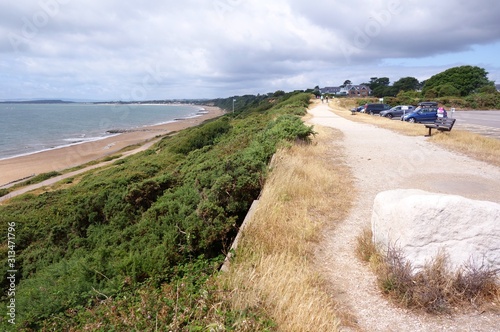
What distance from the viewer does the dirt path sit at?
3104 mm

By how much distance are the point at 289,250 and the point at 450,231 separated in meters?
1.85

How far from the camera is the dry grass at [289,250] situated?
2.95 meters

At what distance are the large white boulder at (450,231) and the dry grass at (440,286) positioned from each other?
85mm

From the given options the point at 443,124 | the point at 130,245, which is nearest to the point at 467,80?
the point at 443,124

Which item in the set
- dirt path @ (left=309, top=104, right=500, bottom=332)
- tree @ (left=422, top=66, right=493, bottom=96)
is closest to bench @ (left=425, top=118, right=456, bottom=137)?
dirt path @ (left=309, top=104, right=500, bottom=332)

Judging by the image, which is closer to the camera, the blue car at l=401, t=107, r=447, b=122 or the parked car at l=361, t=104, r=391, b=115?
the blue car at l=401, t=107, r=447, b=122

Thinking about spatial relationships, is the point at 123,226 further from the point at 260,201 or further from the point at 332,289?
the point at 332,289

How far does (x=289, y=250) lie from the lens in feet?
13.6

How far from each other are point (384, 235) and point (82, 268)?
13.5 ft

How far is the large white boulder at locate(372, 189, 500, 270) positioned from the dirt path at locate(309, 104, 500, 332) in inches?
22.7

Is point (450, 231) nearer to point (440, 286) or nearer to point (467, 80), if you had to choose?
point (440, 286)

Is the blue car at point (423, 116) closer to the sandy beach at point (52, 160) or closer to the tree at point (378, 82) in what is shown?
the sandy beach at point (52, 160)

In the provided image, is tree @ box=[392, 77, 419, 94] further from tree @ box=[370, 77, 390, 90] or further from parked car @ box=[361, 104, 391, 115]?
parked car @ box=[361, 104, 391, 115]

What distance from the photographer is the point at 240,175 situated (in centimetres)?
622
